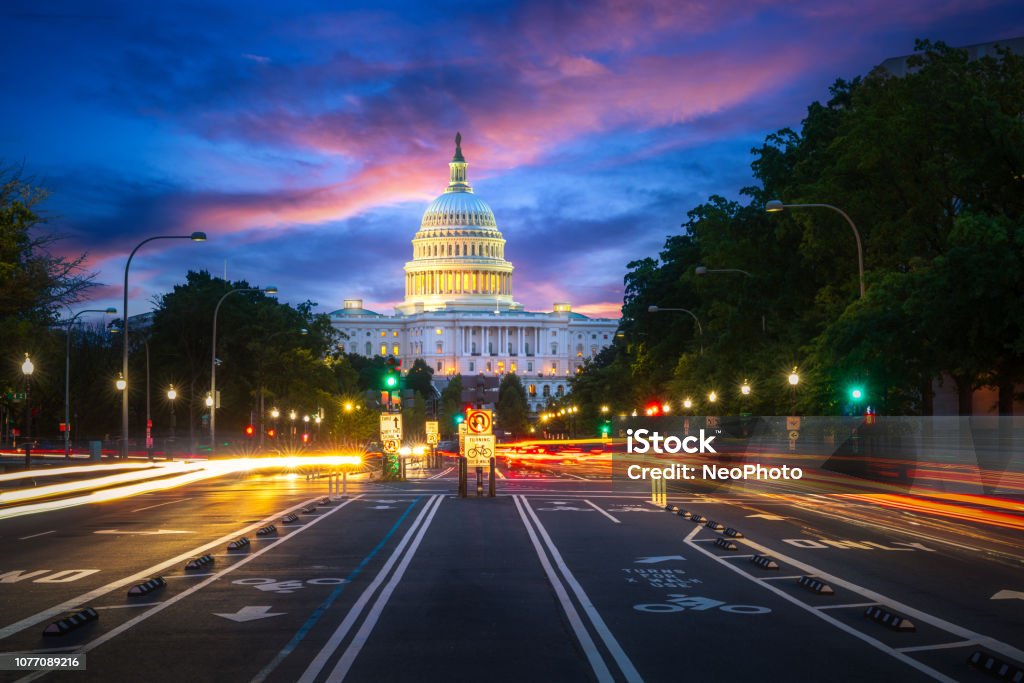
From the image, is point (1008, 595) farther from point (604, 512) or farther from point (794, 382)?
point (794, 382)

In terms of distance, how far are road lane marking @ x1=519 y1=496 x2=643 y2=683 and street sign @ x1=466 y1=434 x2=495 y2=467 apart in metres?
13.0

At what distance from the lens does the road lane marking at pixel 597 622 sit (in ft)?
37.7

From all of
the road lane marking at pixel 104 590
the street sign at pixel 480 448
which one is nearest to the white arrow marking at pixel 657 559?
the road lane marking at pixel 104 590

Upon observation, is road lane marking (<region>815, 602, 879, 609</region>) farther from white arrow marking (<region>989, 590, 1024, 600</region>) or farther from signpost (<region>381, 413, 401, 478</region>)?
signpost (<region>381, 413, 401, 478</region>)

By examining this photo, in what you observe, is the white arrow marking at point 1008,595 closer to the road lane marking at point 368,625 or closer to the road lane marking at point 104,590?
the road lane marking at point 368,625

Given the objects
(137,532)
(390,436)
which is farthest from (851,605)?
(390,436)

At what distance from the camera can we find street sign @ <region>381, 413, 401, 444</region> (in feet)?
153

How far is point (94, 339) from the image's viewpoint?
134250 millimetres

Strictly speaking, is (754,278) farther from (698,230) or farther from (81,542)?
(81,542)

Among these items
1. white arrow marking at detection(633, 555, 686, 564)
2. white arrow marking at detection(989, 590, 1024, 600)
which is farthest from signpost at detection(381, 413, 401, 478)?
white arrow marking at detection(989, 590, 1024, 600)

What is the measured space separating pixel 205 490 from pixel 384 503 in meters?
10.0

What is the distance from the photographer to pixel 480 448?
122 feet

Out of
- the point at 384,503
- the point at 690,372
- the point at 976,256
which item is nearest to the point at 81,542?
the point at 384,503

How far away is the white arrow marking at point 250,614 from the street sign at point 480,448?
71.9 ft
